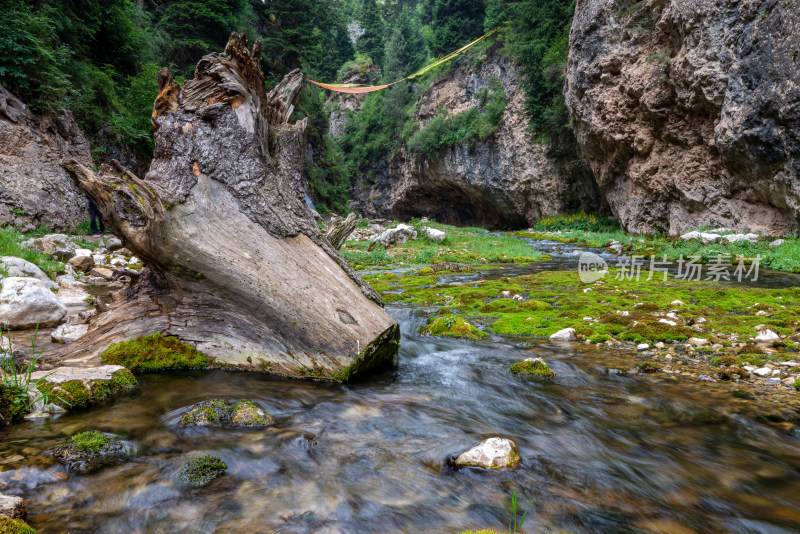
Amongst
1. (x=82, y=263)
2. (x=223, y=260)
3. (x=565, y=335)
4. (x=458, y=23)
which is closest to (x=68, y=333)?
(x=223, y=260)

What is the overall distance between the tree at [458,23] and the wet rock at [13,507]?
144ft

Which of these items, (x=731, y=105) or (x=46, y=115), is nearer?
(x=46, y=115)

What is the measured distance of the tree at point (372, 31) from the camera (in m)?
56.9

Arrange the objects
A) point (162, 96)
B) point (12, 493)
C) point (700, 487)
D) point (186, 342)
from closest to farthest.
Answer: point (12, 493), point (700, 487), point (186, 342), point (162, 96)

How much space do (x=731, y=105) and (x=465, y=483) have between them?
16.3 metres

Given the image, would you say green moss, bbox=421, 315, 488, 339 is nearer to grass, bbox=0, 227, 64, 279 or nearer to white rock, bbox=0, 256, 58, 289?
white rock, bbox=0, 256, 58, 289

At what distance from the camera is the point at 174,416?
2643 mm

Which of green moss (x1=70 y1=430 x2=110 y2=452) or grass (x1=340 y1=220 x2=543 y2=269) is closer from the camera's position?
green moss (x1=70 y1=430 x2=110 y2=452)

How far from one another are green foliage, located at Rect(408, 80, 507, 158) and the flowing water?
31.3 m

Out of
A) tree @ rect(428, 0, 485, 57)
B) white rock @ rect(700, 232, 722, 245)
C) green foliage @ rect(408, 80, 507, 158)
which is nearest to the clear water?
white rock @ rect(700, 232, 722, 245)

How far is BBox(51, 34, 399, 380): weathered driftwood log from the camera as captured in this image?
11.3 feet

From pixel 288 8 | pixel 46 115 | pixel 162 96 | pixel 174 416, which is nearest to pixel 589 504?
pixel 174 416

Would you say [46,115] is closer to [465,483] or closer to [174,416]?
[174,416]

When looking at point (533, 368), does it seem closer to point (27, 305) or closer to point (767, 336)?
point (767, 336)
